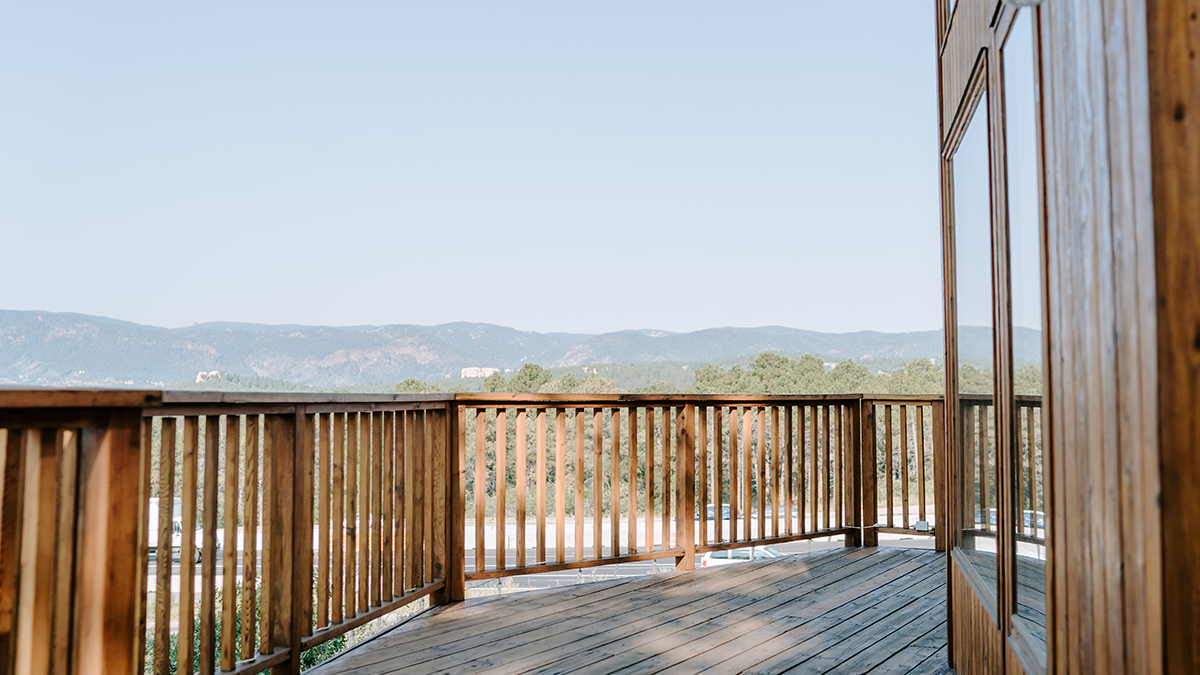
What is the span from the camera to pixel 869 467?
4.60 meters

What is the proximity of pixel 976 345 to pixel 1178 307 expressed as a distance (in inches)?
55.7

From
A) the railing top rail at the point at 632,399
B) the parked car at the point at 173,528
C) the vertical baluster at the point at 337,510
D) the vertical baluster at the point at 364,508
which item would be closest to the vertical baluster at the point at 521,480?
the railing top rail at the point at 632,399

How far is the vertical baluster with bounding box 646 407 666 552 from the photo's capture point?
12.7 ft

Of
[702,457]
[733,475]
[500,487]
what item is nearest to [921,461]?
[733,475]

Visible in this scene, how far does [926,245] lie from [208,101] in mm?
52725

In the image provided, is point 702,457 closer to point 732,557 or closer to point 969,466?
point 969,466

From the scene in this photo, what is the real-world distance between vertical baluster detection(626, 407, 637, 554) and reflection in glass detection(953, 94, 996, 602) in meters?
1.80

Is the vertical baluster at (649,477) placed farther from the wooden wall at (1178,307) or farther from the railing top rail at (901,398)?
the wooden wall at (1178,307)

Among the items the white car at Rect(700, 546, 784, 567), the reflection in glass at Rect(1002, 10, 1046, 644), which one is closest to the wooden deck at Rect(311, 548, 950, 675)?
the white car at Rect(700, 546, 784, 567)

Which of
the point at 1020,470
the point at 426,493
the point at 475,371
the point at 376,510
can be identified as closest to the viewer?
the point at 1020,470

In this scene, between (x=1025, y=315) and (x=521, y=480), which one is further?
(x=521, y=480)

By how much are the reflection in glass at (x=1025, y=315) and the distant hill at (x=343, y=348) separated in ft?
90.3

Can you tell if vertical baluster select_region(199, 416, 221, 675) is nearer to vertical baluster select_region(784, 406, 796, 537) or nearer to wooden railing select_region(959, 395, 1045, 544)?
wooden railing select_region(959, 395, 1045, 544)

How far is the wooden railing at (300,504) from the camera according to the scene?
4.19ft
